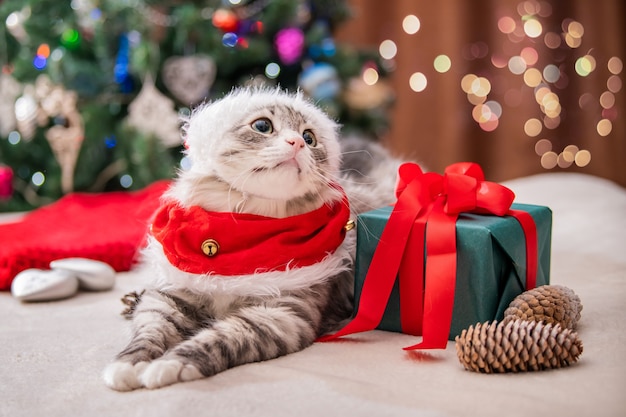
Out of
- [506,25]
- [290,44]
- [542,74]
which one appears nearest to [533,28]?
[506,25]

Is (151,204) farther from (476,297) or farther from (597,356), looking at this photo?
(597,356)

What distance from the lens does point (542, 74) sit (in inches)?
143

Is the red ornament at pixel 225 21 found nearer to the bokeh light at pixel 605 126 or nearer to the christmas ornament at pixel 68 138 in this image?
the christmas ornament at pixel 68 138

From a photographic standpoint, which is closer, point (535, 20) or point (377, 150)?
point (377, 150)

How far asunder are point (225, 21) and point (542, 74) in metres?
2.00

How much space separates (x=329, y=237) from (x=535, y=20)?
114 inches

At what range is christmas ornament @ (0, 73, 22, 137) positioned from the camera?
9.20 ft

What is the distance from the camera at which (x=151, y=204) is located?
182 centimetres

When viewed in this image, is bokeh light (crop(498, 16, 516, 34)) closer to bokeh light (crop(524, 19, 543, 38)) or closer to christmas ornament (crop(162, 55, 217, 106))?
bokeh light (crop(524, 19, 543, 38))

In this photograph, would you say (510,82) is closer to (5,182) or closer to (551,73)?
(551,73)

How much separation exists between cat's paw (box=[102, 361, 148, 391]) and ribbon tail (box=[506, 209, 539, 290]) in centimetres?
70

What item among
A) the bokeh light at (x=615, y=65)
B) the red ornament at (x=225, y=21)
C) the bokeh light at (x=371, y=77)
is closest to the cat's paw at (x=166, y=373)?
the red ornament at (x=225, y=21)

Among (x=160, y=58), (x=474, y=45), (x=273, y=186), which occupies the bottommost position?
(x=273, y=186)

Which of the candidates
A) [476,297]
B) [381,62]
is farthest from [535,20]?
[476,297]
